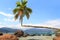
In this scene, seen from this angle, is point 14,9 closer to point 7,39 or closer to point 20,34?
point 20,34

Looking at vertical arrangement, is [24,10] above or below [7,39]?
above

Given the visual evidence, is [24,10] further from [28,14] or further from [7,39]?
[7,39]

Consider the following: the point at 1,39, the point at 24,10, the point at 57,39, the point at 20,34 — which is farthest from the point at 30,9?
the point at 57,39

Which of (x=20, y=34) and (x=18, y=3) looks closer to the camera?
(x=20, y=34)

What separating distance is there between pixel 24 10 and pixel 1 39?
34.1m

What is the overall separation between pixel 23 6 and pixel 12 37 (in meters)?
34.8

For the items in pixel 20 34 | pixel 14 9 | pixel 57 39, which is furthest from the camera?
pixel 14 9

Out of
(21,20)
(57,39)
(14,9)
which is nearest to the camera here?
(57,39)

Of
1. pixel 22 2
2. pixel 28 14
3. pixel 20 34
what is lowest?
pixel 20 34

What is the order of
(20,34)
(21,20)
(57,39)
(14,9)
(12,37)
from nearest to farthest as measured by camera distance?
(57,39) < (12,37) < (20,34) < (21,20) < (14,9)

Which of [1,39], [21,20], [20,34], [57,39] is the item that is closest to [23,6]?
[21,20]

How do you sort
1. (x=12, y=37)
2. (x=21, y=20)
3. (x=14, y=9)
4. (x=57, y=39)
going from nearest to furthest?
1. (x=57, y=39)
2. (x=12, y=37)
3. (x=21, y=20)
4. (x=14, y=9)

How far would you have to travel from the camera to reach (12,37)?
56.9 feet

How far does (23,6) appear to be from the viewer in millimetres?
51781
